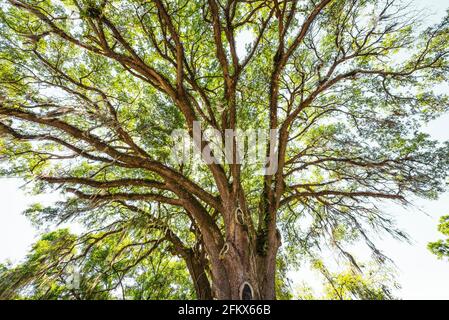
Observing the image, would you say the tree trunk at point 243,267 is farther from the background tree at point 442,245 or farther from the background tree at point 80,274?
the background tree at point 442,245

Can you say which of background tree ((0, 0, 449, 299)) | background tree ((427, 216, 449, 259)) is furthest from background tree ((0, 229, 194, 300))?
background tree ((427, 216, 449, 259))

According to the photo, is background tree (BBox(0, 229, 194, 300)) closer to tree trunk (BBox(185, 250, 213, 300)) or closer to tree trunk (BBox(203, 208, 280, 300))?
tree trunk (BBox(185, 250, 213, 300))

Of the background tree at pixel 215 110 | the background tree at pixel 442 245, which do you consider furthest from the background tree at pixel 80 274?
the background tree at pixel 442 245

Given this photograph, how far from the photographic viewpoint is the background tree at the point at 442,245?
31.9 ft

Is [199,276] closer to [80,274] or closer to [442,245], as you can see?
[80,274]

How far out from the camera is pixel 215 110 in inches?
169

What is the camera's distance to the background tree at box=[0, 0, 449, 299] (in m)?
3.06

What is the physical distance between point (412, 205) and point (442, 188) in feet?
1.69

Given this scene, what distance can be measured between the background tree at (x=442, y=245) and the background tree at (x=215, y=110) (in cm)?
806

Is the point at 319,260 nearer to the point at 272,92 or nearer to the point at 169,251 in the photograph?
the point at 169,251

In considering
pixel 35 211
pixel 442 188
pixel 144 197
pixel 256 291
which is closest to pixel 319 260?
pixel 442 188

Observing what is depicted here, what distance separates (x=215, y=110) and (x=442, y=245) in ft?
A: 38.7
